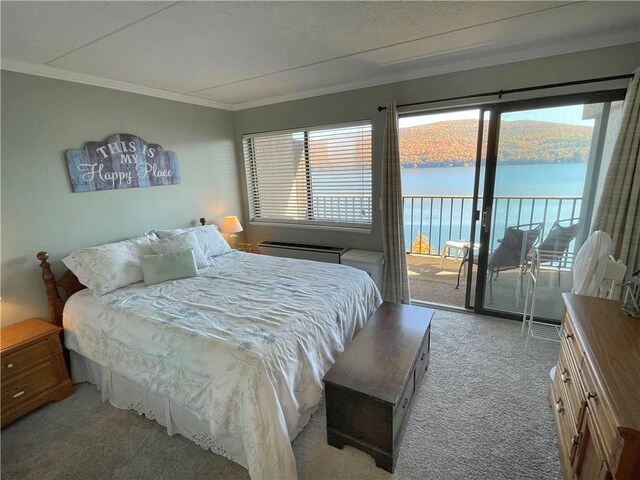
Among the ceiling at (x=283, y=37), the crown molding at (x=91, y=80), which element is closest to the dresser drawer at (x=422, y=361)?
the ceiling at (x=283, y=37)

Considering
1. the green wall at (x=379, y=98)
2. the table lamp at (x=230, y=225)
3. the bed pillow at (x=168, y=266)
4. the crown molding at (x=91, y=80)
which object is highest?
the crown molding at (x=91, y=80)

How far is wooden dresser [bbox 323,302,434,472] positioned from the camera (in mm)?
1527

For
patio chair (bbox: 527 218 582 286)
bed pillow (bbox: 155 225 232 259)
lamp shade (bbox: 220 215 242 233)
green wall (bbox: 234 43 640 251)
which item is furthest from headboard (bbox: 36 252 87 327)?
patio chair (bbox: 527 218 582 286)

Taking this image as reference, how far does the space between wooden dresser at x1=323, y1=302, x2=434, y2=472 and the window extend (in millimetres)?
1897

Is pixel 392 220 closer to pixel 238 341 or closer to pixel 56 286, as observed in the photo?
pixel 238 341

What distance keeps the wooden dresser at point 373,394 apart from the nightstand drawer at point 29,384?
2012 millimetres

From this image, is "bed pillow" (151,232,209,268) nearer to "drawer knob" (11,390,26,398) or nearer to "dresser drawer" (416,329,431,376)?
"drawer knob" (11,390,26,398)

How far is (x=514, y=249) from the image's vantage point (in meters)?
2.97

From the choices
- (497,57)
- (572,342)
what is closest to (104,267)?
(572,342)

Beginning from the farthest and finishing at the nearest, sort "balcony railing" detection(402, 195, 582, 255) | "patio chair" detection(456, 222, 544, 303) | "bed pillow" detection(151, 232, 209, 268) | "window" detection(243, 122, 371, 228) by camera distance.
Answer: "balcony railing" detection(402, 195, 582, 255) → "window" detection(243, 122, 371, 228) → "patio chair" detection(456, 222, 544, 303) → "bed pillow" detection(151, 232, 209, 268)

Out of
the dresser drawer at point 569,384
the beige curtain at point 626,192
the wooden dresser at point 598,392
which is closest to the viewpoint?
the wooden dresser at point 598,392

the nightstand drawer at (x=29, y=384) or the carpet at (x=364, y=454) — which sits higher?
the nightstand drawer at (x=29, y=384)

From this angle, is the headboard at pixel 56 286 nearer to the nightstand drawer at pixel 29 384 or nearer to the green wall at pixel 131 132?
the green wall at pixel 131 132

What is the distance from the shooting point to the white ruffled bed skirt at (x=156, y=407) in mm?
1635
